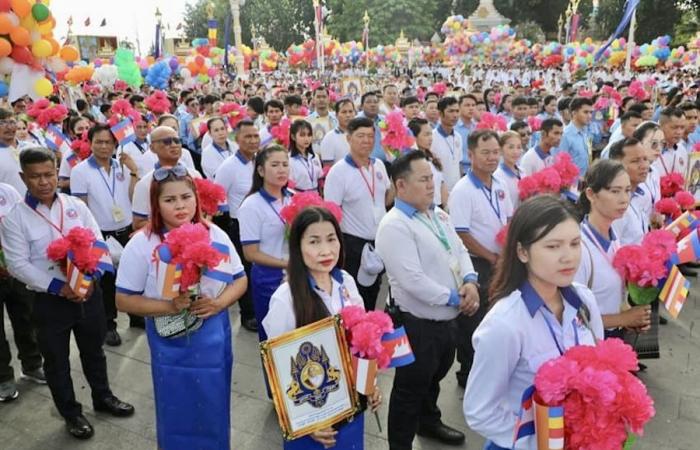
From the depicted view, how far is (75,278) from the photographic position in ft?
11.4

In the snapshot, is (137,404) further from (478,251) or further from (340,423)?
(478,251)

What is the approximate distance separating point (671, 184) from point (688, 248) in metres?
2.49

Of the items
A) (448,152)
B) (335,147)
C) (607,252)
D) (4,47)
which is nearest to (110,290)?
(4,47)

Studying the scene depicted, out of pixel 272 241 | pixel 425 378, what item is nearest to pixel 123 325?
pixel 272 241

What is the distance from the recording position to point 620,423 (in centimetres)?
175

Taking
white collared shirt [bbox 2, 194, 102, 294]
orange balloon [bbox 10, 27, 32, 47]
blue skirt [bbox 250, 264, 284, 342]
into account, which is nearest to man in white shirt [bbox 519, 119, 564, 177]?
blue skirt [bbox 250, 264, 284, 342]

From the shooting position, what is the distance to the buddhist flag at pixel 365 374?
2348mm

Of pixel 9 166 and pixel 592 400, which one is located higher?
pixel 9 166

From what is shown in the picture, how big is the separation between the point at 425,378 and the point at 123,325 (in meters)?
3.73

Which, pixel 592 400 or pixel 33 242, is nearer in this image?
pixel 592 400

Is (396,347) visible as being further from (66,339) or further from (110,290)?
(110,290)

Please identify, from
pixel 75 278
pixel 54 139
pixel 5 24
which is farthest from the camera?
pixel 54 139

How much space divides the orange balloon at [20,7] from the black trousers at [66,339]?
101 inches

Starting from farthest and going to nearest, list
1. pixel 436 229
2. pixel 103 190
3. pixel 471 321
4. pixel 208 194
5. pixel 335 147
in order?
pixel 335 147 < pixel 103 190 < pixel 208 194 < pixel 471 321 < pixel 436 229
